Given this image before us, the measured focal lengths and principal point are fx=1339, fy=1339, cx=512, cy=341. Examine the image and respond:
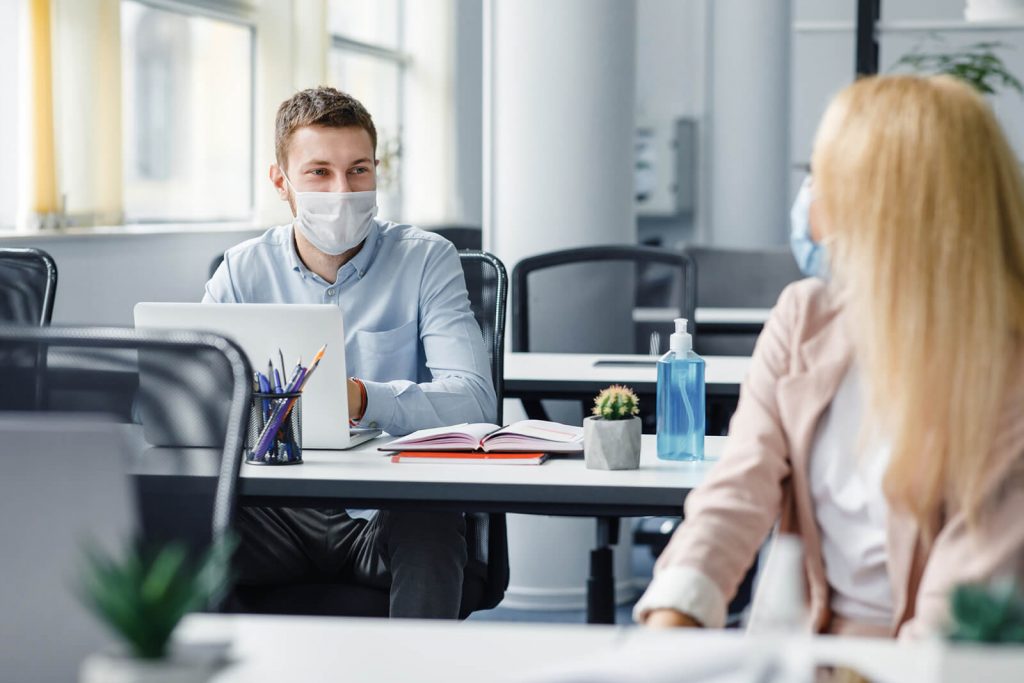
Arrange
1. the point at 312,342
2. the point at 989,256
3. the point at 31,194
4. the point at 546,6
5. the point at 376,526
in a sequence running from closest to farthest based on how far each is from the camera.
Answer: the point at 989,256 → the point at 312,342 → the point at 376,526 → the point at 546,6 → the point at 31,194

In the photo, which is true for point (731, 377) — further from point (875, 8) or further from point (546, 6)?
point (875, 8)

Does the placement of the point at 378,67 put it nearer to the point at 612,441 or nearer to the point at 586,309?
the point at 586,309

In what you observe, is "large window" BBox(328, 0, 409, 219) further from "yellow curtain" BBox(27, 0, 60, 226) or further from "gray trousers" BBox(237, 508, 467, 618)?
"gray trousers" BBox(237, 508, 467, 618)

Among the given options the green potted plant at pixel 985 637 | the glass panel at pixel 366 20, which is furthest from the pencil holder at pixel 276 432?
the glass panel at pixel 366 20

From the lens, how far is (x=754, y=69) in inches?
332

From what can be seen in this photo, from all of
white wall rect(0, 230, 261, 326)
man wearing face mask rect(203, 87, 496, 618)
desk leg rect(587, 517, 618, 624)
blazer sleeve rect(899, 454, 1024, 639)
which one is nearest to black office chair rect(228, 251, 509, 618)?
man wearing face mask rect(203, 87, 496, 618)

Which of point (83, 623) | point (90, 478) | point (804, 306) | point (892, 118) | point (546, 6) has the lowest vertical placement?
point (83, 623)

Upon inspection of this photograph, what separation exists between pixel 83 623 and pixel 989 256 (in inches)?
34.9

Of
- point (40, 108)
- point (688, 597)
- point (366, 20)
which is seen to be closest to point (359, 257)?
point (688, 597)

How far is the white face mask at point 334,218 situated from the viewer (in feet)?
7.91

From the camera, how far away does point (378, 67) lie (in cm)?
726

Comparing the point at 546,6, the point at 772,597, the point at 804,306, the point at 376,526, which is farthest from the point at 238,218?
the point at 772,597

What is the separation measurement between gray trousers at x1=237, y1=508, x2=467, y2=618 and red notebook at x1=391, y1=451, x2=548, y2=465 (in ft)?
0.33

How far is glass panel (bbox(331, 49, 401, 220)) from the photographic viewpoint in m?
6.80
